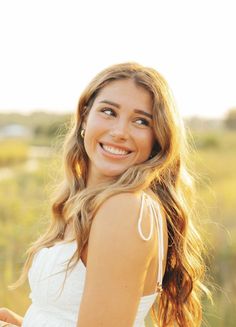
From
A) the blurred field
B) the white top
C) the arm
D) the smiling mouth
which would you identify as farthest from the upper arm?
the blurred field

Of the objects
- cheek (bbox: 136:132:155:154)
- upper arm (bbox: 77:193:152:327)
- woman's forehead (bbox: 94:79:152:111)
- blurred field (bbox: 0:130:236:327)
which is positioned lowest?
blurred field (bbox: 0:130:236:327)

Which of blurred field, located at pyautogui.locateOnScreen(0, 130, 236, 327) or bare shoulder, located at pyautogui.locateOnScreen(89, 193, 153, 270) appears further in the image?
blurred field, located at pyautogui.locateOnScreen(0, 130, 236, 327)

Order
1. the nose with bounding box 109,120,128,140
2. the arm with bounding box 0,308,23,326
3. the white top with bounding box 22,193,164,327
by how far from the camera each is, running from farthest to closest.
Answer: the arm with bounding box 0,308,23,326
the nose with bounding box 109,120,128,140
the white top with bounding box 22,193,164,327

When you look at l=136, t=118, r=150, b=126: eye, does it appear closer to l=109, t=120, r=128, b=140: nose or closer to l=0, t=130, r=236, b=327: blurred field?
l=109, t=120, r=128, b=140: nose

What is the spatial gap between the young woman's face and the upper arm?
275mm

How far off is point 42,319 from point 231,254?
16.4 ft

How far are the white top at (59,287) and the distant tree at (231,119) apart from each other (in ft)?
157

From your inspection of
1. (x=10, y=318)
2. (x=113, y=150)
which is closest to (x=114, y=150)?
(x=113, y=150)

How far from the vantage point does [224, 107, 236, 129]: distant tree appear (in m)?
49.5

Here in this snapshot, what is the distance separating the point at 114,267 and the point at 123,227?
0.32ft

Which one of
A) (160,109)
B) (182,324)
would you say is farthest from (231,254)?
(160,109)

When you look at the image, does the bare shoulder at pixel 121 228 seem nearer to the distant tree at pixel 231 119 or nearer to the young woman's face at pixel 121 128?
the young woman's face at pixel 121 128

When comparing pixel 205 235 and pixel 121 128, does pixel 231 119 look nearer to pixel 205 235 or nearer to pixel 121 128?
pixel 205 235

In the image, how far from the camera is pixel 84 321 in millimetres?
1705
